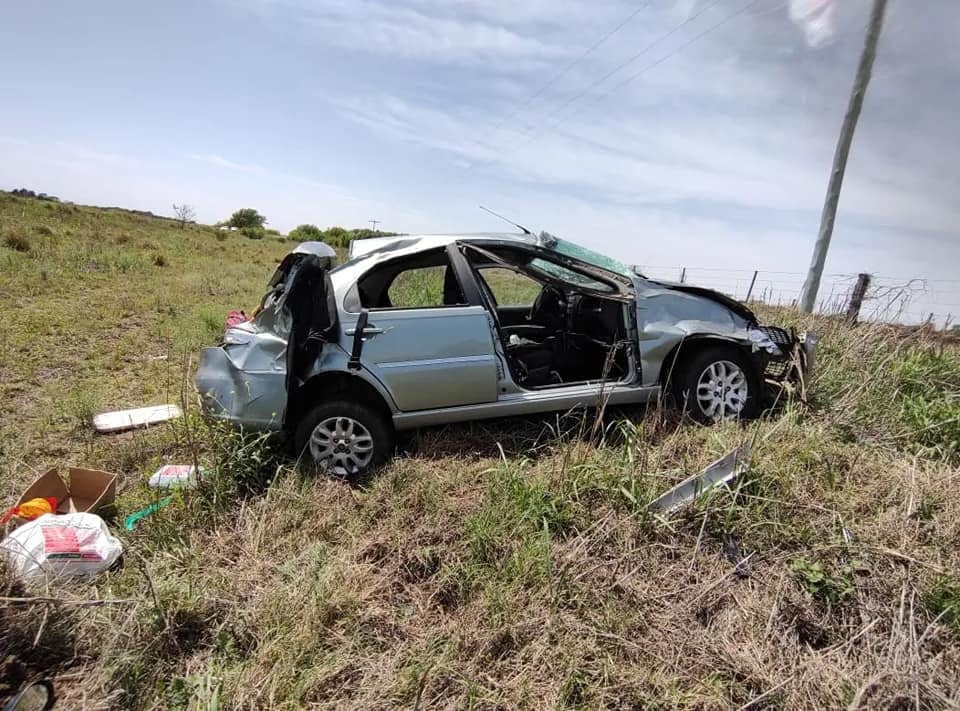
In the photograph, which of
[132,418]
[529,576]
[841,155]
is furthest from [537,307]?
[841,155]

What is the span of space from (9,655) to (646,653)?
8.65ft

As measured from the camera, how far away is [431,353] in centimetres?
346

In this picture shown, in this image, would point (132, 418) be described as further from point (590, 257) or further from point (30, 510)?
point (590, 257)

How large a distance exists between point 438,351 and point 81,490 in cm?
237

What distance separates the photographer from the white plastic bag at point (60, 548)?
249 centimetres

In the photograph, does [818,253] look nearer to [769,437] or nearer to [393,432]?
[769,437]

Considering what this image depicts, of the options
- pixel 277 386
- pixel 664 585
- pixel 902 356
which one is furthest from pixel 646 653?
pixel 902 356

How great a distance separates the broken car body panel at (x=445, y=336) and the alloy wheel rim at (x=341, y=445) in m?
0.22

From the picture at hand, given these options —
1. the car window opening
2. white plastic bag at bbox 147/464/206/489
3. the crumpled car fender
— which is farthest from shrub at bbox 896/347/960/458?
white plastic bag at bbox 147/464/206/489

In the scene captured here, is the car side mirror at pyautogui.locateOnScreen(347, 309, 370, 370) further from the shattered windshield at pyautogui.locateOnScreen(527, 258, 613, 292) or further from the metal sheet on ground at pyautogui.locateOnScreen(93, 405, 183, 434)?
the metal sheet on ground at pyautogui.locateOnScreen(93, 405, 183, 434)

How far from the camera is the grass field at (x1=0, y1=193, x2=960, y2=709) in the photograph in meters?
2.14

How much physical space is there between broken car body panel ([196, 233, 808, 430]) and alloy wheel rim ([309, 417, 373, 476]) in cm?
22

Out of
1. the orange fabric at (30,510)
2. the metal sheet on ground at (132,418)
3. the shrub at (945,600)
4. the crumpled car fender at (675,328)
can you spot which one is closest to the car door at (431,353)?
the crumpled car fender at (675,328)

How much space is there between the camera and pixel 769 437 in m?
3.55
